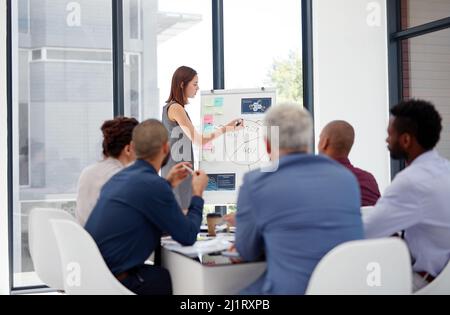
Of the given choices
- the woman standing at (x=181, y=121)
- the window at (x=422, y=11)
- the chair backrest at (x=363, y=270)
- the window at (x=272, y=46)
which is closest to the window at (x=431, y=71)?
the window at (x=422, y=11)

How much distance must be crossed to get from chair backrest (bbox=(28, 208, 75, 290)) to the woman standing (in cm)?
140

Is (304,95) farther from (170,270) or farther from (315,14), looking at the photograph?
(170,270)

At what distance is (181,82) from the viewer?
441 cm

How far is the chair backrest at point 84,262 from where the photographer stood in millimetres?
2186

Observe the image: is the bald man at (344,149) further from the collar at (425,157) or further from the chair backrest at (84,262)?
the chair backrest at (84,262)

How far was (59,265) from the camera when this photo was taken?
2.96 metres

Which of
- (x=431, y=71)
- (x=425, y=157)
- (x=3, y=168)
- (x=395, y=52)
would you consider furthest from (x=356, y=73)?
(x=425, y=157)

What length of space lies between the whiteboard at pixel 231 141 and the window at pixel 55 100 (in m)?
1.05

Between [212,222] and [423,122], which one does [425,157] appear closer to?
[423,122]

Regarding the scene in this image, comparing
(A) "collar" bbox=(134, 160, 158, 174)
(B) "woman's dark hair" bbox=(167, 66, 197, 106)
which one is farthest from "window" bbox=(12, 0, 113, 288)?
(A) "collar" bbox=(134, 160, 158, 174)

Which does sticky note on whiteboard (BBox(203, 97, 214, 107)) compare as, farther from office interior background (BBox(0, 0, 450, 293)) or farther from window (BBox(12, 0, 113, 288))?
window (BBox(12, 0, 113, 288))

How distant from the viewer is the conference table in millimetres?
2068

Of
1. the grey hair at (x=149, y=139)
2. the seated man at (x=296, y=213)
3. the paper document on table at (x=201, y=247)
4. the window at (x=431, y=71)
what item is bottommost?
the paper document on table at (x=201, y=247)

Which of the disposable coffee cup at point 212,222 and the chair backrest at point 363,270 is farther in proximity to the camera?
the disposable coffee cup at point 212,222
